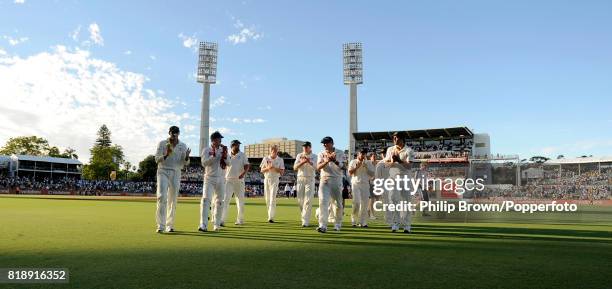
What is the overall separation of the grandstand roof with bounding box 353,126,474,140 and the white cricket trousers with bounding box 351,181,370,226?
65.0m

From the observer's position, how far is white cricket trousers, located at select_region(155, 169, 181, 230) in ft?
28.4

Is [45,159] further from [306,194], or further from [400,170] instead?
[400,170]

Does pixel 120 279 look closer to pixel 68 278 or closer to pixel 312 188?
pixel 68 278

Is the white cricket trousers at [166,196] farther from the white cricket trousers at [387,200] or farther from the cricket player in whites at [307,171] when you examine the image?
the white cricket trousers at [387,200]

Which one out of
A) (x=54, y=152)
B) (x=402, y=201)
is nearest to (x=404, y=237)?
(x=402, y=201)

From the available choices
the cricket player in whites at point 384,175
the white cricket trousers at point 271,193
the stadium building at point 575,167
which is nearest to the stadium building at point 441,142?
the stadium building at point 575,167

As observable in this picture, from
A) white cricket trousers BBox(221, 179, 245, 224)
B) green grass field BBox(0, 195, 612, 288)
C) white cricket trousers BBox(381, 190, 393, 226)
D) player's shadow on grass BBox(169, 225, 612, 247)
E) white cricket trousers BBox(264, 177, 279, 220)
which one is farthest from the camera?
white cricket trousers BBox(264, 177, 279, 220)

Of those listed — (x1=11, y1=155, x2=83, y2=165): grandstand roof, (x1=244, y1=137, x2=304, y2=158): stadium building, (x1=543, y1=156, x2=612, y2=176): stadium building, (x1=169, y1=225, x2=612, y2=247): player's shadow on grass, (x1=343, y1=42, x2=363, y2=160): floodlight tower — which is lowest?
(x1=169, y1=225, x2=612, y2=247): player's shadow on grass

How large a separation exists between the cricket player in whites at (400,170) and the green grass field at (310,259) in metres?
0.77

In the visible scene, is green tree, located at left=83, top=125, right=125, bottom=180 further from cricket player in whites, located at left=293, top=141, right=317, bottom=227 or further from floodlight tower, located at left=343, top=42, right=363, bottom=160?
cricket player in whites, located at left=293, top=141, right=317, bottom=227

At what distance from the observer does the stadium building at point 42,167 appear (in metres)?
91.4

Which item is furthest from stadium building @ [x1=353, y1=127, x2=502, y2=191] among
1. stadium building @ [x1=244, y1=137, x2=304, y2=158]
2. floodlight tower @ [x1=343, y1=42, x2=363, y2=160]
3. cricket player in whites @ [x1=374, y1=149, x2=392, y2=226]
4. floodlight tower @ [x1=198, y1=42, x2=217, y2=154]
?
stadium building @ [x1=244, y1=137, x2=304, y2=158]

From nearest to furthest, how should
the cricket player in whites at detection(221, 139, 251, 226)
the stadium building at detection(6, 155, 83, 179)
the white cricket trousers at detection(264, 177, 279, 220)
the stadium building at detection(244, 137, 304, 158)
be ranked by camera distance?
1. the cricket player in whites at detection(221, 139, 251, 226)
2. the white cricket trousers at detection(264, 177, 279, 220)
3. the stadium building at detection(6, 155, 83, 179)
4. the stadium building at detection(244, 137, 304, 158)

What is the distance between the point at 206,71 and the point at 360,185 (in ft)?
227
